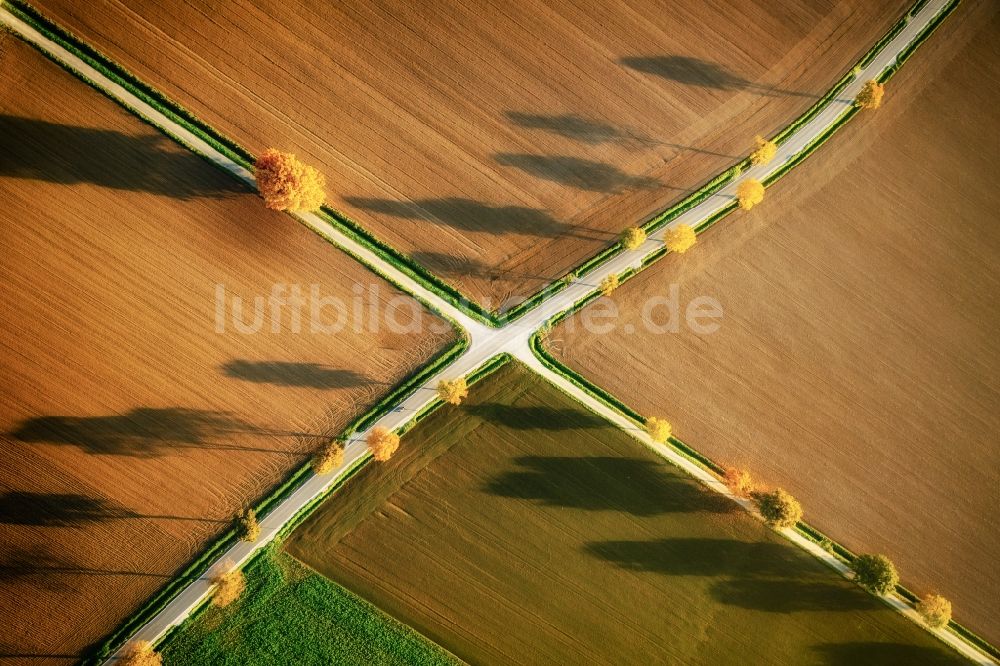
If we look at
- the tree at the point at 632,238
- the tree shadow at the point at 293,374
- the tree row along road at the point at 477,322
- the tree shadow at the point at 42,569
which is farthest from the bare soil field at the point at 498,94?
the tree shadow at the point at 42,569

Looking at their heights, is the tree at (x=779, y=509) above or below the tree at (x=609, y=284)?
below

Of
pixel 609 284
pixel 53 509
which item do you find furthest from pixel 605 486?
pixel 53 509

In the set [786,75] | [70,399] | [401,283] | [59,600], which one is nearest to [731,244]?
[786,75]

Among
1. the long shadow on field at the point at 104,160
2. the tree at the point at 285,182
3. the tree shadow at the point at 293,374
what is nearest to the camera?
the tree at the point at 285,182

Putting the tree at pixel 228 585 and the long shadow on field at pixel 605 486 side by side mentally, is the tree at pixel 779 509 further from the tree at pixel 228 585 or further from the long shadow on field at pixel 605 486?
the tree at pixel 228 585

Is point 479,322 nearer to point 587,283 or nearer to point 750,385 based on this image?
point 587,283

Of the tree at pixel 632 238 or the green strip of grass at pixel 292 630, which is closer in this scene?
the green strip of grass at pixel 292 630
